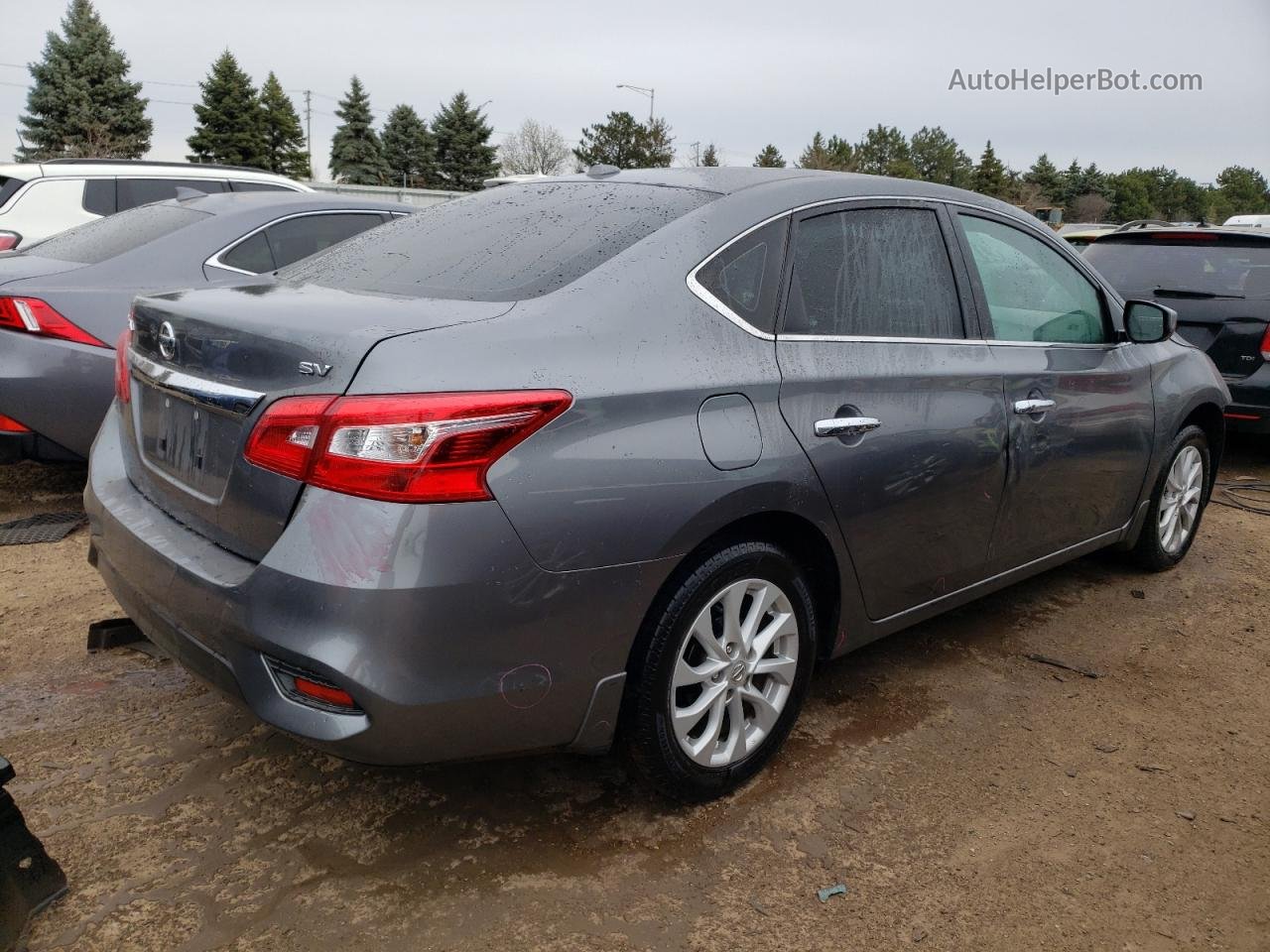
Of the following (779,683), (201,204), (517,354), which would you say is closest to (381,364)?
(517,354)

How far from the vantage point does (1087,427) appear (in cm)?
373

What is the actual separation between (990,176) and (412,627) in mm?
78960

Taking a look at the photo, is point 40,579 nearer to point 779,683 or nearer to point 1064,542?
point 779,683

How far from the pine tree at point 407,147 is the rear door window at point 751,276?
6394cm

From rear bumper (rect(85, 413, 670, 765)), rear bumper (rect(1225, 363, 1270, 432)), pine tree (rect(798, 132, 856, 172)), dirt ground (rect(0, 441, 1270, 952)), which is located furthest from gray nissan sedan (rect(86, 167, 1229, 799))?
pine tree (rect(798, 132, 856, 172))

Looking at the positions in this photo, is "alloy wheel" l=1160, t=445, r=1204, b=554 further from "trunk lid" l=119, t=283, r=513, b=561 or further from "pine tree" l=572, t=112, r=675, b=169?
"pine tree" l=572, t=112, r=675, b=169

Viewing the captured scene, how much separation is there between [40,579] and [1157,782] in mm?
4094

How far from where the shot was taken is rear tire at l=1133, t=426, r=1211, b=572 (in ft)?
14.8

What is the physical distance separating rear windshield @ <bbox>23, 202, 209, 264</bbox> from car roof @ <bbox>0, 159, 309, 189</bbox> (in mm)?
3211

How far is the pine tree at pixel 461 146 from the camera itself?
62.3m

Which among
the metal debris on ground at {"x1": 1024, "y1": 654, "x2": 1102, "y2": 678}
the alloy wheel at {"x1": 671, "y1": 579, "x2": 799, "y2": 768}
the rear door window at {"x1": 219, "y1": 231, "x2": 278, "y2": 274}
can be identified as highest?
the rear door window at {"x1": 219, "y1": 231, "x2": 278, "y2": 274}

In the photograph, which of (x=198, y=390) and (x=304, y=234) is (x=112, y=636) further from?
(x=304, y=234)

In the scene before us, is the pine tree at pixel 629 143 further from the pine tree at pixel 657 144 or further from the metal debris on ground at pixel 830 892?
the metal debris on ground at pixel 830 892

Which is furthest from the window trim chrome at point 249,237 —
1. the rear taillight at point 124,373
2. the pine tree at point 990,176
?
the pine tree at point 990,176
